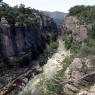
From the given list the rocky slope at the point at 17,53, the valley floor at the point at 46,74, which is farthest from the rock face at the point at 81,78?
the rocky slope at the point at 17,53

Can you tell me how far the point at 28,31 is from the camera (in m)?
86.6

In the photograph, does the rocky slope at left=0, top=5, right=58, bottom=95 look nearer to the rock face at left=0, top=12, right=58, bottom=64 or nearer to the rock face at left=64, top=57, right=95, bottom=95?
the rock face at left=0, top=12, right=58, bottom=64

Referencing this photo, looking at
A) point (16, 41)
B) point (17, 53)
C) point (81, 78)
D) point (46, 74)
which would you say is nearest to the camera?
point (81, 78)

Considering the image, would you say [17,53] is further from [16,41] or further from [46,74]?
[46,74]

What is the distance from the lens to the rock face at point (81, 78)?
43969 millimetres

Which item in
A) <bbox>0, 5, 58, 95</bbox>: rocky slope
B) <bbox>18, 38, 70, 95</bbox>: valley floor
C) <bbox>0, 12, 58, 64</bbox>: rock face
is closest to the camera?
<bbox>18, 38, 70, 95</bbox>: valley floor

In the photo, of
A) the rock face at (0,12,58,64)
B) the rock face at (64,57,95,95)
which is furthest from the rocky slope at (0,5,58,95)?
the rock face at (64,57,95,95)

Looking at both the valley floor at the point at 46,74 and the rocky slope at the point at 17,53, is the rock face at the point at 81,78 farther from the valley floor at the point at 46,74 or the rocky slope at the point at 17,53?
the rocky slope at the point at 17,53

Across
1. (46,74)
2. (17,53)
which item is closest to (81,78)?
(46,74)

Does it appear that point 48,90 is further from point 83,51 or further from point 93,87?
point 83,51

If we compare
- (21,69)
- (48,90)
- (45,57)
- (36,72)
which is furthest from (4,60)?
(48,90)

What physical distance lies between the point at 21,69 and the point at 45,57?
1552 cm

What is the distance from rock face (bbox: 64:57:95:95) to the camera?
44.0m

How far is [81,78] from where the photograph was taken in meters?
45.6
